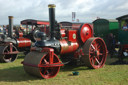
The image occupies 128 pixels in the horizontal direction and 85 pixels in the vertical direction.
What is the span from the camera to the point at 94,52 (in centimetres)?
616

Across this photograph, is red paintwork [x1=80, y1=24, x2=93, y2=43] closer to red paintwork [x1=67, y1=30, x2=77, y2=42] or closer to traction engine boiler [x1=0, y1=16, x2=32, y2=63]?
red paintwork [x1=67, y1=30, x2=77, y2=42]

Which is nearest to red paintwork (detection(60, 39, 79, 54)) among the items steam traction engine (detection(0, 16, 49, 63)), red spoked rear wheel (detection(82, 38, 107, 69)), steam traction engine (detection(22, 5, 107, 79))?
steam traction engine (detection(22, 5, 107, 79))

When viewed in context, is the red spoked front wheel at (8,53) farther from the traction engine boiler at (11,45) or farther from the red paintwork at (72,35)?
the red paintwork at (72,35)

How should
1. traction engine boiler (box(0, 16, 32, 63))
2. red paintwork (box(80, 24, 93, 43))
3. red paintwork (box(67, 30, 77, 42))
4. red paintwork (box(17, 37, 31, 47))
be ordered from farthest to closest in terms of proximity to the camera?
1. red paintwork (box(17, 37, 31, 47))
2. traction engine boiler (box(0, 16, 32, 63))
3. red paintwork (box(80, 24, 93, 43))
4. red paintwork (box(67, 30, 77, 42))

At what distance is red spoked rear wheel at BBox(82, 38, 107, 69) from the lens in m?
5.90

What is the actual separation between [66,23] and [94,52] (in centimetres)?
1995

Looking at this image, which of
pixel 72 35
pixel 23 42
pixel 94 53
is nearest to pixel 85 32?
pixel 72 35

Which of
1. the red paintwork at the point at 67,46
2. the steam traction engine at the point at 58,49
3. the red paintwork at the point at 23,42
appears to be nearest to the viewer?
the steam traction engine at the point at 58,49

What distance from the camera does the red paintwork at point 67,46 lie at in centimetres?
549

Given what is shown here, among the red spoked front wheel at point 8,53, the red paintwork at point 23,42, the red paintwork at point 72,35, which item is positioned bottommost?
the red spoked front wheel at point 8,53

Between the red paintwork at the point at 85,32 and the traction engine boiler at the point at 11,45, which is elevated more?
the red paintwork at the point at 85,32

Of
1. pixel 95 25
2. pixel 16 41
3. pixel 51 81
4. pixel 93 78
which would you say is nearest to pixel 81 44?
pixel 93 78

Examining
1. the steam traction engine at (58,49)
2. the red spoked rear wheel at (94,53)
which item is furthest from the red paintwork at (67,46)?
the red spoked rear wheel at (94,53)

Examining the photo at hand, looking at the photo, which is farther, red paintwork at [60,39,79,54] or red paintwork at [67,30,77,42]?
red paintwork at [67,30,77,42]
